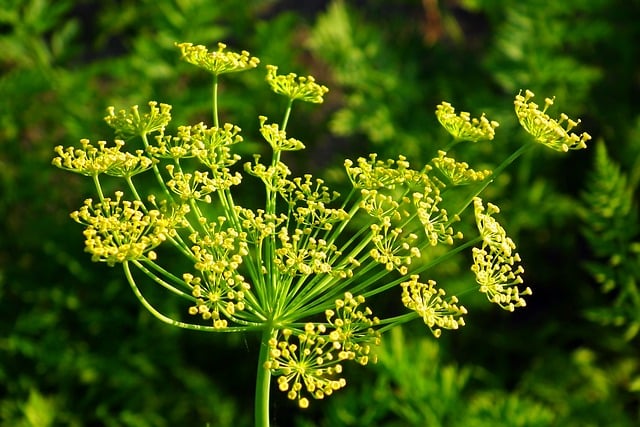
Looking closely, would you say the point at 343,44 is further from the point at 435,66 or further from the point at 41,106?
the point at 41,106

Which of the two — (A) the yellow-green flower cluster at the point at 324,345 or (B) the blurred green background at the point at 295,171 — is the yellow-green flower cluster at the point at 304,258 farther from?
(B) the blurred green background at the point at 295,171

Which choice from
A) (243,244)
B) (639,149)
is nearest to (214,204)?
Answer: (639,149)

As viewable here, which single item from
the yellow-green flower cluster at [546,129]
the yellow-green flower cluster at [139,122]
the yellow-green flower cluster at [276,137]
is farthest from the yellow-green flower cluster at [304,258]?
the yellow-green flower cluster at [546,129]

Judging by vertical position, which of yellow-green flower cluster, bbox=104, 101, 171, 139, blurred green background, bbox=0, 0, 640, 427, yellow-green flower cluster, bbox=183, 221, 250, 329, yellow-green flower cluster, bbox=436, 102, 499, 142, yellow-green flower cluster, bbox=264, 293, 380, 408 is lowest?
blurred green background, bbox=0, 0, 640, 427

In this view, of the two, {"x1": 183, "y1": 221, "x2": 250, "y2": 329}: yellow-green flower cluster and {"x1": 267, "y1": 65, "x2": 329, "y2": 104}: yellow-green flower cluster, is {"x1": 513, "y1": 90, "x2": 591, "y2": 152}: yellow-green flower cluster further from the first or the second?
{"x1": 183, "y1": 221, "x2": 250, "y2": 329}: yellow-green flower cluster

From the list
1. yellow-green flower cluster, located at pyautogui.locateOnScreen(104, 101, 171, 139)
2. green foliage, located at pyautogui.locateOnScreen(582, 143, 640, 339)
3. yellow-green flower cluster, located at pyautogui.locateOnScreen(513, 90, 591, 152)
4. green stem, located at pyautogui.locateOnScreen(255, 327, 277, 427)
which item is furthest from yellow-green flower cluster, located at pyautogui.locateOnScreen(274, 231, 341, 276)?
green foliage, located at pyautogui.locateOnScreen(582, 143, 640, 339)

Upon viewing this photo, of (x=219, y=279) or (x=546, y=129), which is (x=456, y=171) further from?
(x=219, y=279)
